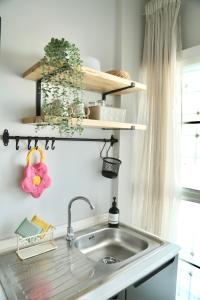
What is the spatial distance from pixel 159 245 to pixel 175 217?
35 cm

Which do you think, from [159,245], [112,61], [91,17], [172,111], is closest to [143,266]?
[159,245]

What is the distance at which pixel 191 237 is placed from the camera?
5.69 ft

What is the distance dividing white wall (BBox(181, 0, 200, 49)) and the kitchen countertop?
5.05ft

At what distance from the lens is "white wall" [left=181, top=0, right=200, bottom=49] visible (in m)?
Result: 1.64

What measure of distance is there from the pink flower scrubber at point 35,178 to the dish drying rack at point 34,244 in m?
0.25

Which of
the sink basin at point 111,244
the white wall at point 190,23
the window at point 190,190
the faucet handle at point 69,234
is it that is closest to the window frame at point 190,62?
the window at point 190,190

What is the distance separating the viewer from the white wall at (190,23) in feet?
5.39

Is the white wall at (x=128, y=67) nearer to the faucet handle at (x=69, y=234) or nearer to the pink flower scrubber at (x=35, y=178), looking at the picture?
the faucet handle at (x=69, y=234)

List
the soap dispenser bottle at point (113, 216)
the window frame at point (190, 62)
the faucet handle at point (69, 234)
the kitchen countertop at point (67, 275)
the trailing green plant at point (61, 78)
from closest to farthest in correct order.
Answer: the kitchen countertop at point (67, 275)
the trailing green plant at point (61, 78)
the faucet handle at point (69, 234)
the window frame at point (190, 62)
the soap dispenser bottle at point (113, 216)

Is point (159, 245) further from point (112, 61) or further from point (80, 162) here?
point (112, 61)

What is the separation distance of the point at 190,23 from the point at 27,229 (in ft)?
6.25

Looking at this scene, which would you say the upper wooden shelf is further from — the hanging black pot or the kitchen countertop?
the kitchen countertop

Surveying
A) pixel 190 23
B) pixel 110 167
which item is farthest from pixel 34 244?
pixel 190 23

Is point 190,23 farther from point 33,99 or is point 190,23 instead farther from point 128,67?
point 33,99
